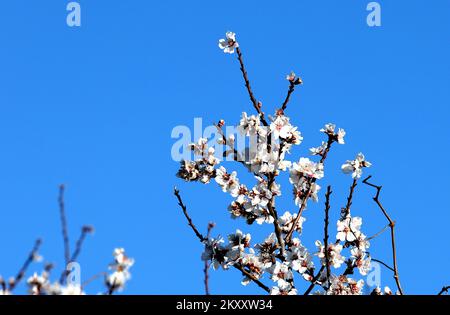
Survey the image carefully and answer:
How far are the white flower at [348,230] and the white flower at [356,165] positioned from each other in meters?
0.39

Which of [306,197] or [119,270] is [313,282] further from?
[119,270]

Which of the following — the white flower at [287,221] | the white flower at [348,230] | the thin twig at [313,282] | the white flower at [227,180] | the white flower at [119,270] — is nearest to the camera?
the white flower at [119,270]

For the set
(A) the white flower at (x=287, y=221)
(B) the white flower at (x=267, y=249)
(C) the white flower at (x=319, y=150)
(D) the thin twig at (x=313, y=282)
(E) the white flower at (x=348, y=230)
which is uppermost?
(C) the white flower at (x=319, y=150)

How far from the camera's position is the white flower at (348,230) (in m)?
5.40

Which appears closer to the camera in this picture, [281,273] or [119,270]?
[119,270]

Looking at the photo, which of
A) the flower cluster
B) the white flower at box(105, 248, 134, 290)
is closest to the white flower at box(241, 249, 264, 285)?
the flower cluster

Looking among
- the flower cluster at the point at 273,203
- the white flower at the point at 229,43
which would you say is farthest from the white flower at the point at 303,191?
the white flower at the point at 229,43

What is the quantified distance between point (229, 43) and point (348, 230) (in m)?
2.00

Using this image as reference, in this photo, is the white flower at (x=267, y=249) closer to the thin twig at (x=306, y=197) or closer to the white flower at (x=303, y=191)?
the thin twig at (x=306, y=197)

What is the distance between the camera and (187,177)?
18.2 ft

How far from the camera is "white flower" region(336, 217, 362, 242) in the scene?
5.40 m

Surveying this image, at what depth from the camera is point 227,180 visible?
5559mm

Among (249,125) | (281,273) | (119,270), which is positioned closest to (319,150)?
(249,125)
